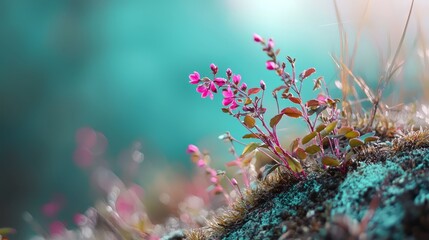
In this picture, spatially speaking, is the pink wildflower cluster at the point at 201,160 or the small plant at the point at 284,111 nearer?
the small plant at the point at 284,111

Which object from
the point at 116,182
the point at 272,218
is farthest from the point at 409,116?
the point at 116,182

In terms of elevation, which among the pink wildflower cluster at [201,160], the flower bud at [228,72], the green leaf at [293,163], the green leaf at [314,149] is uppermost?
the flower bud at [228,72]

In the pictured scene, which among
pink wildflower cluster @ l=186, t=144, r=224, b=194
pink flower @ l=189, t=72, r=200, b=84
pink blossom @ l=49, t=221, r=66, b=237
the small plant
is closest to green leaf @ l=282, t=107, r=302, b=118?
the small plant

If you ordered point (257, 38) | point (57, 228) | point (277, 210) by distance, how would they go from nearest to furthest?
point (257, 38), point (277, 210), point (57, 228)

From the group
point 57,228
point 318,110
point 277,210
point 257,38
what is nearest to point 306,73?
point 318,110

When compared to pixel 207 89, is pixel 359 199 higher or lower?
lower

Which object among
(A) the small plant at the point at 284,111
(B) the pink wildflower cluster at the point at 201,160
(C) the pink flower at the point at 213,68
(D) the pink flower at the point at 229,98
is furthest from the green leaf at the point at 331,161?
(B) the pink wildflower cluster at the point at 201,160

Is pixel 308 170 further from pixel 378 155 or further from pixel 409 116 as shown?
pixel 409 116

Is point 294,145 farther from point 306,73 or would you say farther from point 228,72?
point 228,72

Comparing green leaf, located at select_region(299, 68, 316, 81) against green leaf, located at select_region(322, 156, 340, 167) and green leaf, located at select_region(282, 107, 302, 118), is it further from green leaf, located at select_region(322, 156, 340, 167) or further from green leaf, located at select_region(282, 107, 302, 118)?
green leaf, located at select_region(322, 156, 340, 167)

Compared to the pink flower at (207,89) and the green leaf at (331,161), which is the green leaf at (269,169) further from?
the pink flower at (207,89)

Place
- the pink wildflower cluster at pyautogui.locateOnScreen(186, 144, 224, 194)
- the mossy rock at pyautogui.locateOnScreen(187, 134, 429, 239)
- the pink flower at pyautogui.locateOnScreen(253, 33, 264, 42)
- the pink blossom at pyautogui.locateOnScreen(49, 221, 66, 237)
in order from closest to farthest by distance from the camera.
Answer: the mossy rock at pyautogui.locateOnScreen(187, 134, 429, 239) → the pink flower at pyautogui.locateOnScreen(253, 33, 264, 42) → the pink wildflower cluster at pyautogui.locateOnScreen(186, 144, 224, 194) → the pink blossom at pyautogui.locateOnScreen(49, 221, 66, 237)
